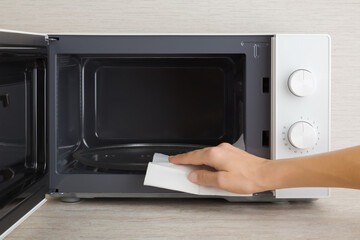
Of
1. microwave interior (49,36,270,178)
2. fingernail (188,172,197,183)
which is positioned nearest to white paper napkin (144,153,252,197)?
fingernail (188,172,197,183)

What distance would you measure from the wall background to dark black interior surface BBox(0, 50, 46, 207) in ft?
1.10

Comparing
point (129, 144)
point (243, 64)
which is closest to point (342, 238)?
point (243, 64)

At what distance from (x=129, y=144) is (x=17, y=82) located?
1.04ft

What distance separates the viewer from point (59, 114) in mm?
991

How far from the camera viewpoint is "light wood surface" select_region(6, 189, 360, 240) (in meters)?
0.84

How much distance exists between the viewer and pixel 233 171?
88cm

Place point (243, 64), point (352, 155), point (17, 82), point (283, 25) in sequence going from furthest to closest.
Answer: point (283, 25)
point (243, 64)
point (17, 82)
point (352, 155)

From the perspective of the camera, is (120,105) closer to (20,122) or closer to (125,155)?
(125,155)

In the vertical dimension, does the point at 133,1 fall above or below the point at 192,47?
above

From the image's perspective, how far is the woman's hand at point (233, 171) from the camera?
88 centimetres

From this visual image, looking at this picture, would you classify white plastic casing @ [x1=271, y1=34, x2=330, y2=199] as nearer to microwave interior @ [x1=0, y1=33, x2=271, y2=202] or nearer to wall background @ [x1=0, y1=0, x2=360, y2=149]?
microwave interior @ [x1=0, y1=33, x2=271, y2=202]

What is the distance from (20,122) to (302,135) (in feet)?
1.62

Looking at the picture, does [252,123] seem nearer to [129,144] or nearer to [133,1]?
[129,144]

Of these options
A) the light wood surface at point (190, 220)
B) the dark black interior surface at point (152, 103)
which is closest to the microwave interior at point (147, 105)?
the dark black interior surface at point (152, 103)
